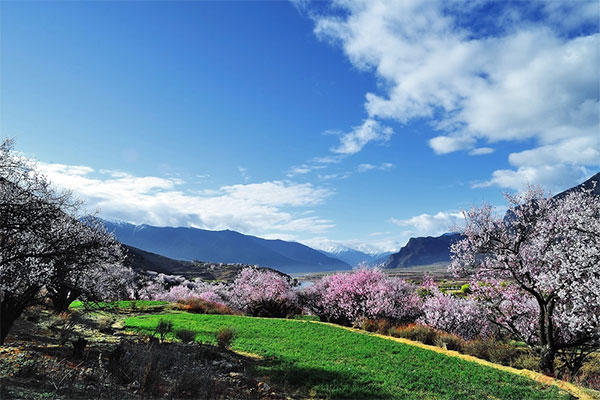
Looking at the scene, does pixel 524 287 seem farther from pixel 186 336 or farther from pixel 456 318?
pixel 186 336

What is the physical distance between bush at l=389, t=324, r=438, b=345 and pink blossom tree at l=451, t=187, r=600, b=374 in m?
4.16

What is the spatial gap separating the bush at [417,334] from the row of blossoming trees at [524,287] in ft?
11.6

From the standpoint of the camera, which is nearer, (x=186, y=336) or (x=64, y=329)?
(x=64, y=329)

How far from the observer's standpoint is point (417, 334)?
2230cm

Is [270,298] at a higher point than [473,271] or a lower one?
lower

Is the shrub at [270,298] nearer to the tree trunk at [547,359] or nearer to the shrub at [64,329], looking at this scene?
the shrub at [64,329]

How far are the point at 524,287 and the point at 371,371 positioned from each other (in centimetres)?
964

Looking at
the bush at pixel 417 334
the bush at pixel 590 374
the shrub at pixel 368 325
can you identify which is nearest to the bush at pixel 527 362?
the bush at pixel 590 374

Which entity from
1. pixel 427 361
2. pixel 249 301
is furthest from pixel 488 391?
pixel 249 301

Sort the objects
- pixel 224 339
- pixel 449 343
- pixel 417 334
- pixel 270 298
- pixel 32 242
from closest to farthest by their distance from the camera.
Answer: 1. pixel 32 242
2. pixel 224 339
3. pixel 449 343
4. pixel 417 334
5. pixel 270 298

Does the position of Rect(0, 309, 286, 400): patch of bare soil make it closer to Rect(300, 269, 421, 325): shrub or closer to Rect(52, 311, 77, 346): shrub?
Rect(52, 311, 77, 346): shrub

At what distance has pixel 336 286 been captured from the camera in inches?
1238

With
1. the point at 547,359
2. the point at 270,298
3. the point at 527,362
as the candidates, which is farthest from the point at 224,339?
the point at 270,298

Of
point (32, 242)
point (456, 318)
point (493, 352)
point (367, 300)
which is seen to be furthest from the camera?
point (367, 300)
